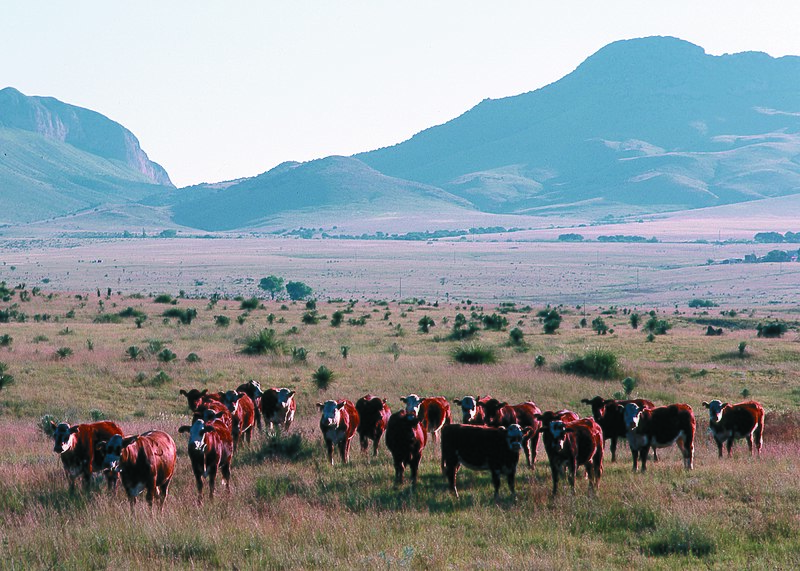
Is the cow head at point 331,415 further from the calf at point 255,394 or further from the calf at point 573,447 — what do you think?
the calf at point 255,394

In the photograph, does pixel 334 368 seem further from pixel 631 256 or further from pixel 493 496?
pixel 631 256

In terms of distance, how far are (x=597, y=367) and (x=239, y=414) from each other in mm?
16520

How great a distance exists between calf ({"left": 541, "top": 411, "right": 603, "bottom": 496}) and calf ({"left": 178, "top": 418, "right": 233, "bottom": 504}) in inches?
197

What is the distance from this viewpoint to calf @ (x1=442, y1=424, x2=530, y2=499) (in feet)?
43.4

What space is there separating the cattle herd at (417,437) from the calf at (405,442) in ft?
0.06

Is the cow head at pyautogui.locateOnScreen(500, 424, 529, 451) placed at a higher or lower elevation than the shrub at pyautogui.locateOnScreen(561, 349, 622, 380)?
higher

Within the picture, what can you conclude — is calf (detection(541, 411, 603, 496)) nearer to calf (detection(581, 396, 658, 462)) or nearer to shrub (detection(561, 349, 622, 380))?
calf (detection(581, 396, 658, 462))

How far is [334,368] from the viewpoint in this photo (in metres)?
30.5

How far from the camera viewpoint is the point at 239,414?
17.7 meters

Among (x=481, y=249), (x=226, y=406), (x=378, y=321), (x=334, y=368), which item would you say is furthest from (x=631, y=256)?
(x=226, y=406)

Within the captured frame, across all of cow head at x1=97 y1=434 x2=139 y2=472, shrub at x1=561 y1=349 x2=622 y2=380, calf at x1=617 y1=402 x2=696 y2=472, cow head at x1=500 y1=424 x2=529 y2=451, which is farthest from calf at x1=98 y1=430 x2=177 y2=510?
shrub at x1=561 y1=349 x2=622 y2=380

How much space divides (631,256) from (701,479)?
159 meters

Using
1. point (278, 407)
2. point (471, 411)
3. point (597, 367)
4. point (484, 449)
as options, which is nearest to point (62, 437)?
point (484, 449)

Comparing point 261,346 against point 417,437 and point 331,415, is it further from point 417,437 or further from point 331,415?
point 417,437
